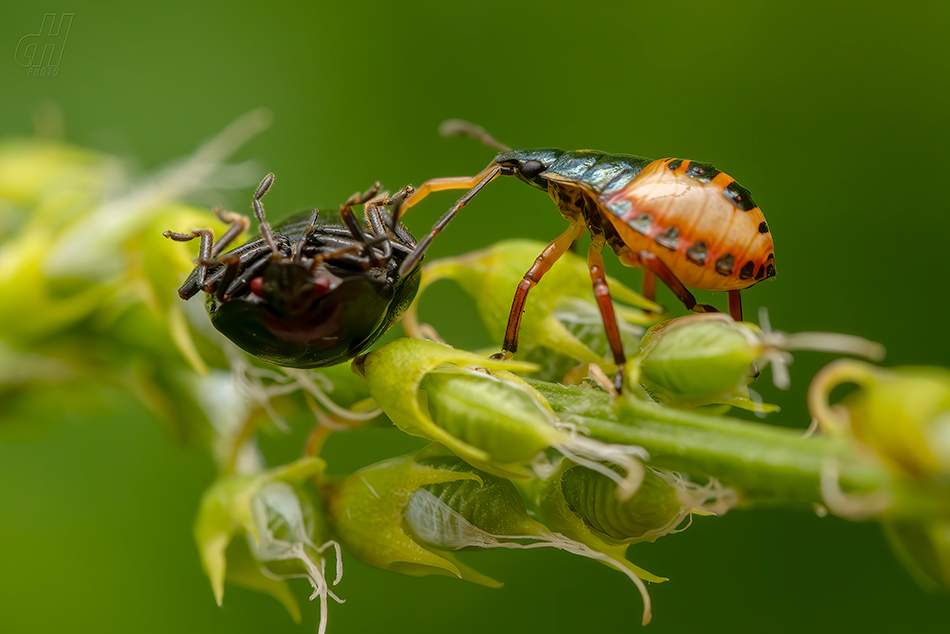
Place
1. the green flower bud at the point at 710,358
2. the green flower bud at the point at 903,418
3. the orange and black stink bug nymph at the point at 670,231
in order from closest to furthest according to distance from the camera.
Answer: the green flower bud at the point at 903,418, the green flower bud at the point at 710,358, the orange and black stink bug nymph at the point at 670,231

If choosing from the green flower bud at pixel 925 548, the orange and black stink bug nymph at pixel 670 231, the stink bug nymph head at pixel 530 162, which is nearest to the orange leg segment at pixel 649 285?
the orange and black stink bug nymph at pixel 670 231

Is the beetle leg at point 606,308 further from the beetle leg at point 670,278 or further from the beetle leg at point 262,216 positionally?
Result: the beetle leg at point 262,216

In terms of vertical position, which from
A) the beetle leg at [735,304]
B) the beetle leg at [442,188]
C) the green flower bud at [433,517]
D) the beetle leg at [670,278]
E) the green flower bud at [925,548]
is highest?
the beetle leg at [442,188]

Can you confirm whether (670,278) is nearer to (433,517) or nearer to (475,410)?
(475,410)

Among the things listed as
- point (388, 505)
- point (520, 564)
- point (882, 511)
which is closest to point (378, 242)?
point (388, 505)

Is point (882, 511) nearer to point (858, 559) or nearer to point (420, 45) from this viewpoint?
point (858, 559)

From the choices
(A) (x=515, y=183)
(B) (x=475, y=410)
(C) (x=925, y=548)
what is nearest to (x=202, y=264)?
(B) (x=475, y=410)

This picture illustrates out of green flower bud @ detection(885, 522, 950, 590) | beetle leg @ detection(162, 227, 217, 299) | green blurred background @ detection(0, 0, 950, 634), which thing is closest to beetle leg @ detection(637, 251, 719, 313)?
green flower bud @ detection(885, 522, 950, 590)

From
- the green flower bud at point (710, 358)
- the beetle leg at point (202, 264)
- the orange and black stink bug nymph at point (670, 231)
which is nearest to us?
the green flower bud at point (710, 358)
